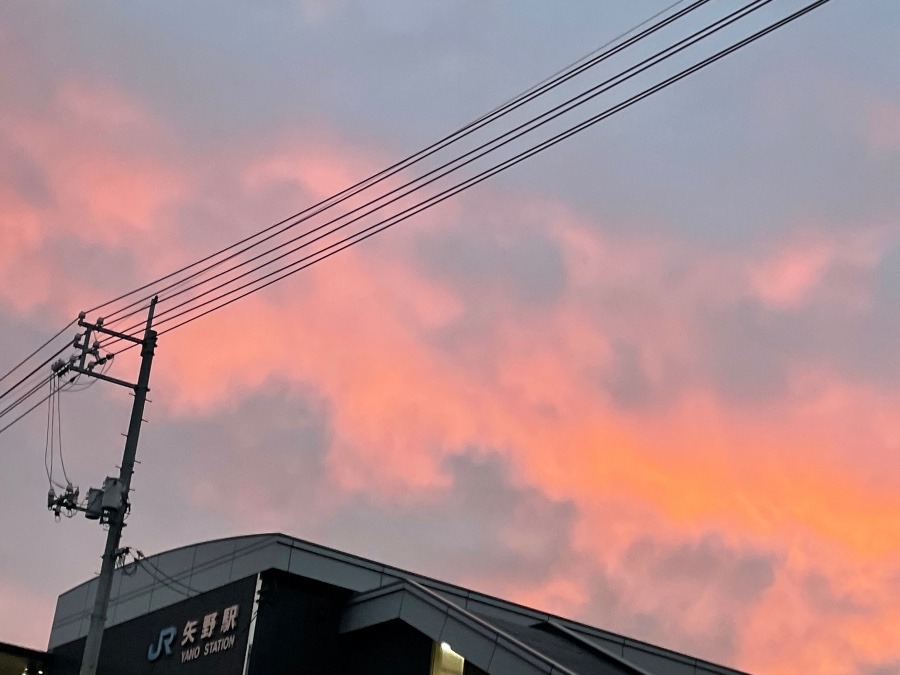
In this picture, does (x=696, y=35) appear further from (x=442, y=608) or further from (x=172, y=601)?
(x=172, y=601)

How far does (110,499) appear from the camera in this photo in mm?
26453

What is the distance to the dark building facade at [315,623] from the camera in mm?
29219

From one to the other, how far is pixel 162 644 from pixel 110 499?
355 inches

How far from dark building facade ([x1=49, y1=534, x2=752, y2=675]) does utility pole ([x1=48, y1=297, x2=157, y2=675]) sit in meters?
5.24

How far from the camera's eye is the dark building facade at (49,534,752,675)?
95.9 feet

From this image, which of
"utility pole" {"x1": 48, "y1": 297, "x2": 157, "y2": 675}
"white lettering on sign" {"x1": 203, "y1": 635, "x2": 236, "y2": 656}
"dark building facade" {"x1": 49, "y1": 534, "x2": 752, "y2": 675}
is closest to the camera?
"utility pole" {"x1": 48, "y1": 297, "x2": 157, "y2": 675}

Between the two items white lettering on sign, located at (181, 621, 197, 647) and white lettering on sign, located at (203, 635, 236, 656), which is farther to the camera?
white lettering on sign, located at (181, 621, 197, 647)

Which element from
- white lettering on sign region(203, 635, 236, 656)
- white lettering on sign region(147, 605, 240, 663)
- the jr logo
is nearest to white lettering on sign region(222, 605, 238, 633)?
white lettering on sign region(147, 605, 240, 663)

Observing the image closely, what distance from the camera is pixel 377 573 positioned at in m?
32.3

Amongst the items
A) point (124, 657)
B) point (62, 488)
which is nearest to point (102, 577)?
point (62, 488)

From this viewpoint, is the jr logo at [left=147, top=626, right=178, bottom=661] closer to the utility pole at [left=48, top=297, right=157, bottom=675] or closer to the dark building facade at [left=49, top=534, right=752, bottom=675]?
the dark building facade at [left=49, top=534, right=752, bottom=675]

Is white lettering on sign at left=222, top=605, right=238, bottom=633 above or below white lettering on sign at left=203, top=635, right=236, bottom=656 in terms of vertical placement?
above

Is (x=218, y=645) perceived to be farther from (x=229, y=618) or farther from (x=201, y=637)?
(x=201, y=637)

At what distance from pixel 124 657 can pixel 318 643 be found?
7.17 metres
